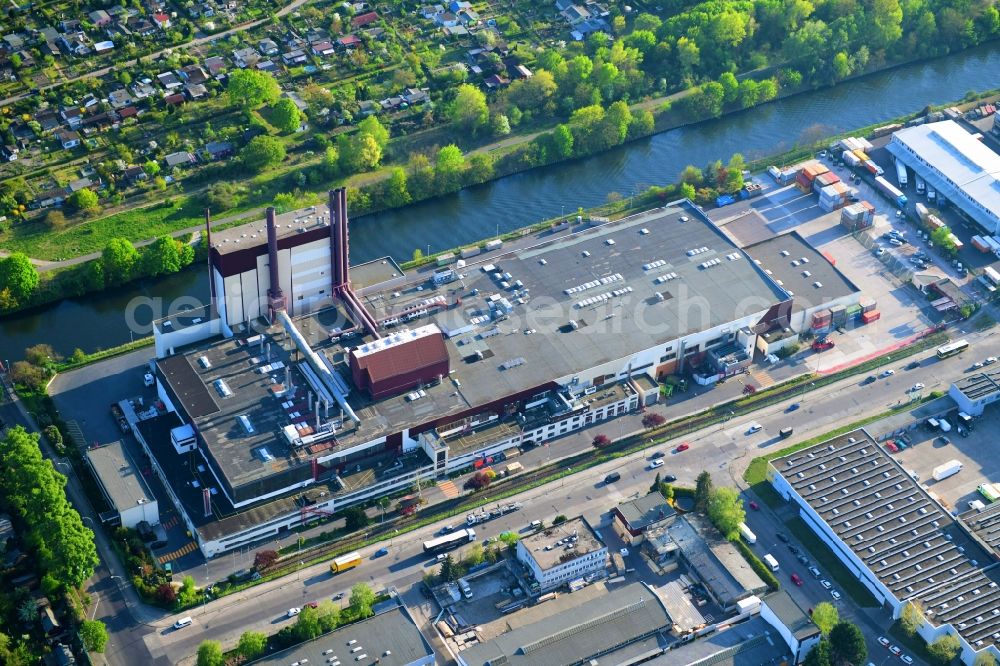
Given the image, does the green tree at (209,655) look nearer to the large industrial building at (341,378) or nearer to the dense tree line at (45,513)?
the large industrial building at (341,378)

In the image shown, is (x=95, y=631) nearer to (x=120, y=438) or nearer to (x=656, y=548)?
(x=120, y=438)

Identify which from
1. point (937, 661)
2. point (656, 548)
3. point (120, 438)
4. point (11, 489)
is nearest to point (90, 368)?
point (120, 438)

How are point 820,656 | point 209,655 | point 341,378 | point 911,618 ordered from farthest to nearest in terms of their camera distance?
point 341,378 < point 911,618 < point 209,655 < point 820,656

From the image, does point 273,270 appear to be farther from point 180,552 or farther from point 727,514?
point 727,514

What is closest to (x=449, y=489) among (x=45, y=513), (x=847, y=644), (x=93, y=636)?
(x=93, y=636)

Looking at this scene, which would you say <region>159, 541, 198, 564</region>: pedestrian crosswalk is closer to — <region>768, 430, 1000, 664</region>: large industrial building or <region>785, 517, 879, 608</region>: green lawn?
<region>768, 430, 1000, 664</region>: large industrial building
